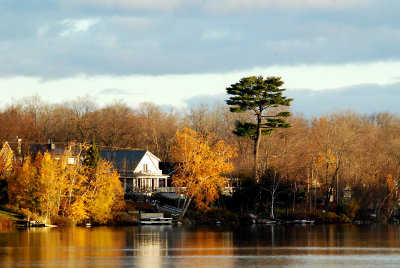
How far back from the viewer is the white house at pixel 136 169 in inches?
3418

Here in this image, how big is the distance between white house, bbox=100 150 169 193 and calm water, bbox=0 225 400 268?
2323 centimetres

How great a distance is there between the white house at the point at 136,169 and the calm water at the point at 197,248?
2323 centimetres

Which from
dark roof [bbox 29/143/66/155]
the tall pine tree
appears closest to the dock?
the tall pine tree

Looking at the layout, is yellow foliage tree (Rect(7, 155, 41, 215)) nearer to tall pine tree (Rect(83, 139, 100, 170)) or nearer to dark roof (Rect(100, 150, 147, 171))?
tall pine tree (Rect(83, 139, 100, 170))

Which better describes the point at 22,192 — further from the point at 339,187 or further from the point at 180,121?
the point at 180,121

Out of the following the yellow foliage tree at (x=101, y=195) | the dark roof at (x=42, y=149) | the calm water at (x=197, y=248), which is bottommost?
the calm water at (x=197, y=248)

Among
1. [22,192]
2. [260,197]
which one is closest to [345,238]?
[260,197]

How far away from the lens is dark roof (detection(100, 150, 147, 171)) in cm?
8769

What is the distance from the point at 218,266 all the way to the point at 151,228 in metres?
31.8

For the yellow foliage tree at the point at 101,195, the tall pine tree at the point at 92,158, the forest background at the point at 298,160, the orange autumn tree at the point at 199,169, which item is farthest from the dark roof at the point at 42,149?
the orange autumn tree at the point at 199,169

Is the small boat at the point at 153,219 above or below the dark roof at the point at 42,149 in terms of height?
below

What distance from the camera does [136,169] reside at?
87.8 meters

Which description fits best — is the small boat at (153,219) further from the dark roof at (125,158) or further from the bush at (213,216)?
the dark roof at (125,158)

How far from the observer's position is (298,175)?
8419 centimetres
